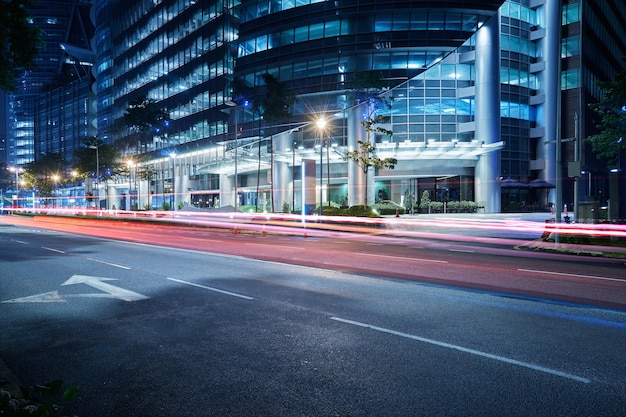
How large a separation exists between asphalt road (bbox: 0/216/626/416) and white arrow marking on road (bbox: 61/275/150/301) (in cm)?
5

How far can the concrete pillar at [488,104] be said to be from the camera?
48.2m

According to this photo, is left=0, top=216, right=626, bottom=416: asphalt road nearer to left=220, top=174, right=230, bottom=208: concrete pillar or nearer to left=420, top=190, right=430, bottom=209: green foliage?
left=420, top=190, right=430, bottom=209: green foliage

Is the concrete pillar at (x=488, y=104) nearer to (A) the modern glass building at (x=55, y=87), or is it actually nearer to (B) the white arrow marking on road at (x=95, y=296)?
(B) the white arrow marking on road at (x=95, y=296)

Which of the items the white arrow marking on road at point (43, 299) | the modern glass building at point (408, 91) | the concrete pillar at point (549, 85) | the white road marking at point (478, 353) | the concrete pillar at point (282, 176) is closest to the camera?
the white road marking at point (478, 353)

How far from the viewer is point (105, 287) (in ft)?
32.3

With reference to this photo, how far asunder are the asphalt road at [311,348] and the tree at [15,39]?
486 cm

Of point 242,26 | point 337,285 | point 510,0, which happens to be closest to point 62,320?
→ point 337,285

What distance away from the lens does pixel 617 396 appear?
4.10 metres

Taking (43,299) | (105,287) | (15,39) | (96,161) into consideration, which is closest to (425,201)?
(105,287)

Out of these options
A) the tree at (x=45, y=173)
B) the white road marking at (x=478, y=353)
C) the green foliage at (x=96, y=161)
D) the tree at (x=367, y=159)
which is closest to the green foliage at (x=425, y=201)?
the tree at (x=367, y=159)

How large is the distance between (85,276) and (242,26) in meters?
54.6

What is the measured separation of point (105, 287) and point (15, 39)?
5.61m

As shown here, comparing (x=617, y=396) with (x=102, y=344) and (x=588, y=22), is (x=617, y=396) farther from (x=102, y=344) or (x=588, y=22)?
(x=588, y=22)

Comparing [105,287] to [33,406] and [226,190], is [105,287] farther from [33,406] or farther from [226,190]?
[226,190]
